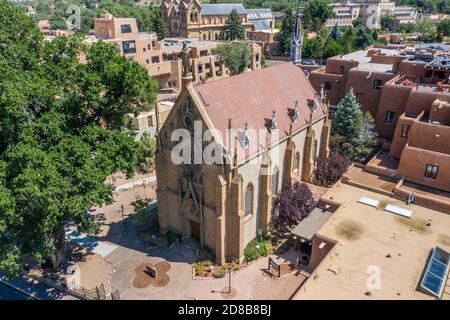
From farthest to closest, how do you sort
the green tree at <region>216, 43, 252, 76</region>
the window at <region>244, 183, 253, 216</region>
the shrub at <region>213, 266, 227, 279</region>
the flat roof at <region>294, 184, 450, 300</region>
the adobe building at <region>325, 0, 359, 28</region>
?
the adobe building at <region>325, 0, 359, 28</region>, the green tree at <region>216, 43, 252, 76</region>, the window at <region>244, 183, 253, 216</region>, the shrub at <region>213, 266, 227, 279</region>, the flat roof at <region>294, 184, 450, 300</region>

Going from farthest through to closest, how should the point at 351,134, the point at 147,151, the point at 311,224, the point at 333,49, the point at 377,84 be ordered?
the point at 333,49 < the point at 377,84 < the point at 147,151 < the point at 351,134 < the point at 311,224

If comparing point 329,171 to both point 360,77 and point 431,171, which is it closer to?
point 431,171

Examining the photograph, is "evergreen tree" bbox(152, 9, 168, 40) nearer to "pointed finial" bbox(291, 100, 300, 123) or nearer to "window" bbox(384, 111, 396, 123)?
"window" bbox(384, 111, 396, 123)

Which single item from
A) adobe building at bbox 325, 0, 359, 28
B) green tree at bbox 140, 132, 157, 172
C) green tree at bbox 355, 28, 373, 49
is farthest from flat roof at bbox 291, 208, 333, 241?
adobe building at bbox 325, 0, 359, 28

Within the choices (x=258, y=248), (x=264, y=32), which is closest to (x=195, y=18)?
(x=264, y=32)

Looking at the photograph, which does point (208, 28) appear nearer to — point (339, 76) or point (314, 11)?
point (314, 11)

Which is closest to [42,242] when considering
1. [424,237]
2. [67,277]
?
[67,277]

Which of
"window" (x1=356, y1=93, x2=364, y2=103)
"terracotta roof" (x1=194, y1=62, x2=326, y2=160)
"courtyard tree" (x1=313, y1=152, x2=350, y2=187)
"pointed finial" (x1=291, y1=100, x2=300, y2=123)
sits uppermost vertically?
"terracotta roof" (x1=194, y1=62, x2=326, y2=160)
